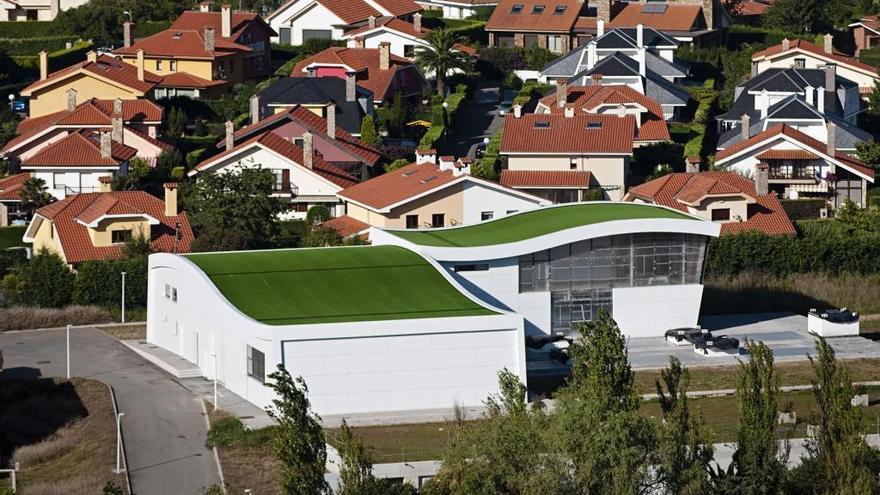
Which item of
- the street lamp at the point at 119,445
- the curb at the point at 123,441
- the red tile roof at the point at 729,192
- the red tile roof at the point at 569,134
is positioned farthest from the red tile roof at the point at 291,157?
the street lamp at the point at 119,445

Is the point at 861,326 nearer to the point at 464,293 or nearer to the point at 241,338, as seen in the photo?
the point at 464,293

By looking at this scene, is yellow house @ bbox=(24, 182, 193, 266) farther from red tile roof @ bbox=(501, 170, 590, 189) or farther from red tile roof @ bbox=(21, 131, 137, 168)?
red tile roof @ bbox=(501, 170, 590, 189)

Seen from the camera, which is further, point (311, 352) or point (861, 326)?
point (861, 326)

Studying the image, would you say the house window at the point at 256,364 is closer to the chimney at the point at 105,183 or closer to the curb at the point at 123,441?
the curb at the point at 123,441

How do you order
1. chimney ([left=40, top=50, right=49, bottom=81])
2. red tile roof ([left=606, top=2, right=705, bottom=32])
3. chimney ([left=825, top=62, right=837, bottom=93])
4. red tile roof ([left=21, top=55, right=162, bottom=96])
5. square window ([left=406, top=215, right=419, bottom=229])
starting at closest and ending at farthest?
square window ([left=406, top=215, right=419, bottom=229]) < red tile roof ([left=21, top=55, right=162, bottom=96]) < chimney ([left=825, top=62, right=837, bottom=93]) < chimney ([left=40, top=50, right=49, bottom=81]) < red tile roof ([left=606, top=2, right=705, bottom=32])

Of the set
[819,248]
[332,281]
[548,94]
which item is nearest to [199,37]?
[548,94]

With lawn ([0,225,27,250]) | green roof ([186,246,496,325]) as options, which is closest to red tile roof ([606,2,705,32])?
lawn ([0,225,27,250])

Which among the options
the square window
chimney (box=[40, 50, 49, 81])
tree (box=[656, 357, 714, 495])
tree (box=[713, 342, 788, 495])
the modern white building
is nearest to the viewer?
tree (box=[656, 357, 714, 495])
